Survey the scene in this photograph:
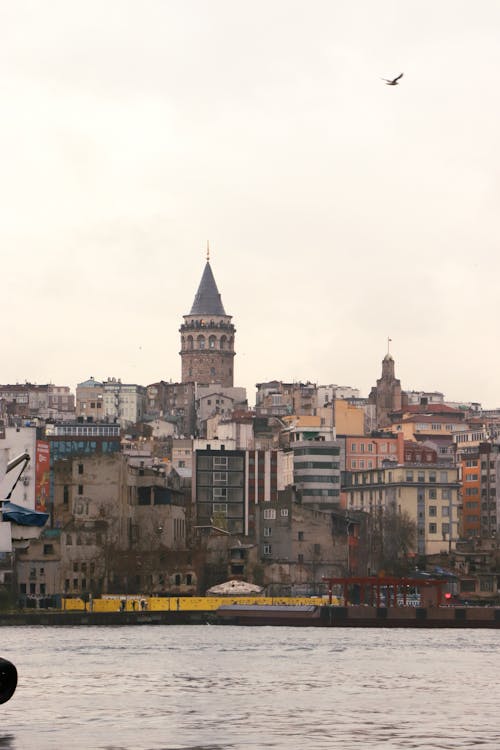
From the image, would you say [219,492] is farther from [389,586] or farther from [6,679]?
[6,679]

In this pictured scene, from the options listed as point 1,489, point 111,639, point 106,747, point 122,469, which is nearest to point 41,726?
point 106,747

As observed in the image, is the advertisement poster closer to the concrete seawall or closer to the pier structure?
the pier structure

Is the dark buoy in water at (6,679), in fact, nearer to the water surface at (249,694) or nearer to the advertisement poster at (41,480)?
the water surface at (249,694)

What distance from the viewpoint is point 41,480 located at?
632 feet

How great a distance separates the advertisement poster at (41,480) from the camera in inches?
7520

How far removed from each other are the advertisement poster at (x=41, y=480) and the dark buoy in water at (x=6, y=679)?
454ft

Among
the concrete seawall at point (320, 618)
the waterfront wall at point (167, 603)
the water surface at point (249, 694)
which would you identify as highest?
the waterfront wall at point (167, 603)

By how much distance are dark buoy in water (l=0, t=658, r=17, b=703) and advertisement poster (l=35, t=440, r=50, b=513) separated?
13828 cm

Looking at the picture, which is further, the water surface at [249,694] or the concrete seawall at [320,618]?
the concrete seawall at [320,618]

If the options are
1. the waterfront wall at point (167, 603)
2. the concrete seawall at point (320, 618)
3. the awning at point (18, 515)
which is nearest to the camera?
the awning at point (18, 515)

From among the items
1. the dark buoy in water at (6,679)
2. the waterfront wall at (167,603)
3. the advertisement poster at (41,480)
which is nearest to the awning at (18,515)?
the dark buoy in water at (6,679)

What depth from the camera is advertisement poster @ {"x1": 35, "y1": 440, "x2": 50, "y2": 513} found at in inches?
7520

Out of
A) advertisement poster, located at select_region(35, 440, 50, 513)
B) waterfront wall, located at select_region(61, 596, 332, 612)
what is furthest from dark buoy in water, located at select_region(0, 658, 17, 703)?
advertisement poster, located at select_region(35, 440, 50, 513)

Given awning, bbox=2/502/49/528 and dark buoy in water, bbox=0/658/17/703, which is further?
dark buoy in water, bbox=0/658/17/703
